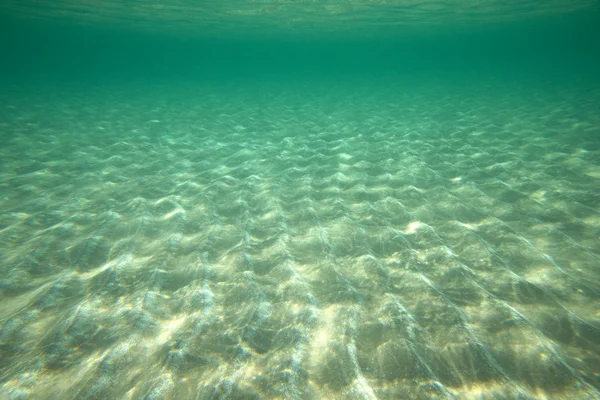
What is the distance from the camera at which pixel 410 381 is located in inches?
99.4

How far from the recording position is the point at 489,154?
8.42 m

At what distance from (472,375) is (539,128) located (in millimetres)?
11711

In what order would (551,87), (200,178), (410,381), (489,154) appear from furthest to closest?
(551,87)
(489,154)
(200,178)
(410,381)

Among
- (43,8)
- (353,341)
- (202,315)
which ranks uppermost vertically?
(43,8)

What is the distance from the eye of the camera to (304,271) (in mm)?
4070

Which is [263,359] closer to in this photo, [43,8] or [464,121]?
[464,121]

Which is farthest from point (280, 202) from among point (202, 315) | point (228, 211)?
point (202, 315)

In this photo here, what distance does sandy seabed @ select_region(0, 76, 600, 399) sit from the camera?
8.68 feet

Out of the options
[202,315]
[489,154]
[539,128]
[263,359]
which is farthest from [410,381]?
[539,128]

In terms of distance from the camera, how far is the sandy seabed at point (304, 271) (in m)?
2.64

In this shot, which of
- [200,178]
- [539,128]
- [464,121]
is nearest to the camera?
[200,178]

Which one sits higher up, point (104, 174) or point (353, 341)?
point (353, 341)

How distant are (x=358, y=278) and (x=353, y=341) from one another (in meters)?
1.05

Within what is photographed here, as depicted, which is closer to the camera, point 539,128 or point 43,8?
point 539,128
